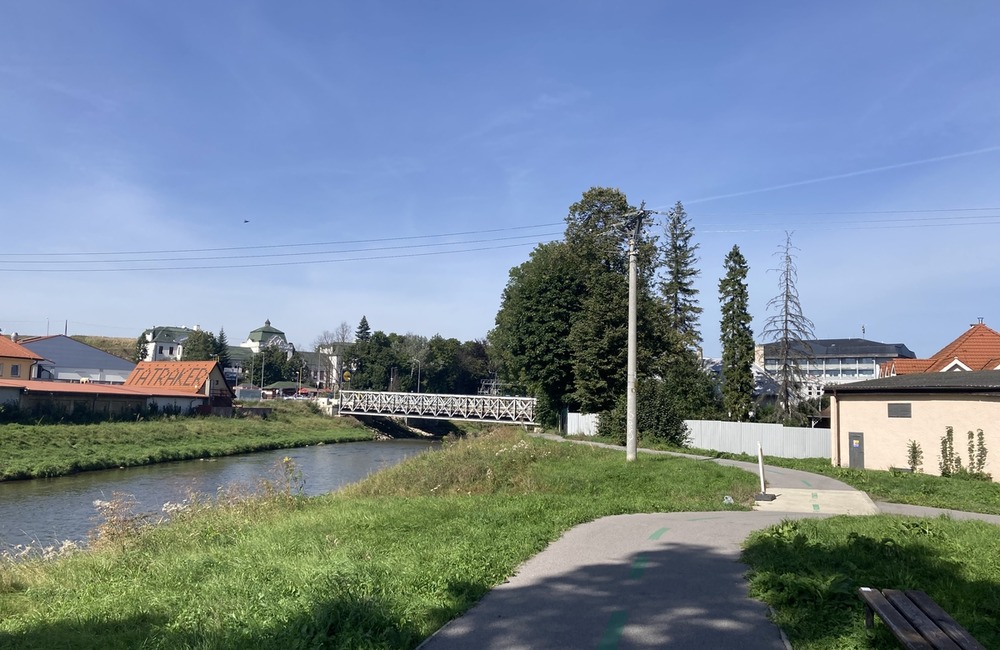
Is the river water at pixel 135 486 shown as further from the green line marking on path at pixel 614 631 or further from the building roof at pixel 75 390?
the green line marking on path at pixel 614 631

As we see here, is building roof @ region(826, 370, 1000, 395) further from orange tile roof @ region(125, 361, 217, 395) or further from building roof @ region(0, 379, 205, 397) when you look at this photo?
orange tile roof @ region(125, 361, 217, 395)

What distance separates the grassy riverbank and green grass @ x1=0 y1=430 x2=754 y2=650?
2299 centimetres

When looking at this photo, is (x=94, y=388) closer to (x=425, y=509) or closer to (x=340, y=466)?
(x=340, y=466)

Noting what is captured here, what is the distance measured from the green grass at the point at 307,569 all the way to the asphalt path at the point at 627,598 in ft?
1.12

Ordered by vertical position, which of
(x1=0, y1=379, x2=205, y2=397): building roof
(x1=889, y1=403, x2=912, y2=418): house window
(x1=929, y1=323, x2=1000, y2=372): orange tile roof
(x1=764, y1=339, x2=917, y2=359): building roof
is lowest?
(x1=0, y1=379, x2=205, y2=397): building roof

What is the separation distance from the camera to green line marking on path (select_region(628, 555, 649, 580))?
→ 7574 millimetres

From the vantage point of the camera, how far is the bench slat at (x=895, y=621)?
4379 mm

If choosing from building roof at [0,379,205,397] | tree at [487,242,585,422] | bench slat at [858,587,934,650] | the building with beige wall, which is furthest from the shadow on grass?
building roof at [0,379,205,397]

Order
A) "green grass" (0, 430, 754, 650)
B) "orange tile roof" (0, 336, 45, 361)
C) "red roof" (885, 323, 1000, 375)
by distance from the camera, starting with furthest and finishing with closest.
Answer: "orange tile roof" (0, 336, 45, 361), "red roof" (885, 323, 1000, 375), "green grass" (0, 430, 754, 650)

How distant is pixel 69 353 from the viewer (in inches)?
2852

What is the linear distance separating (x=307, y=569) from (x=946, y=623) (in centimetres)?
575

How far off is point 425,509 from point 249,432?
4346 cm

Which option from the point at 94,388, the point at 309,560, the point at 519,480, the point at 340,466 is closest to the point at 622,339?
the point at 340,466

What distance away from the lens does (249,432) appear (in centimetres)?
5122
